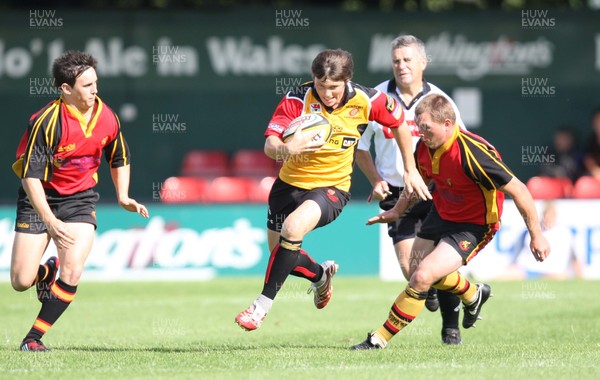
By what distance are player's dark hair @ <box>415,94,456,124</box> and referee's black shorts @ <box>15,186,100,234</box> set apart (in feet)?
8.88

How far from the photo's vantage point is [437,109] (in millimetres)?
7914

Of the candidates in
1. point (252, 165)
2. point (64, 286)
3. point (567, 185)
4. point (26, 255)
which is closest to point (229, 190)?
point (252, 165)

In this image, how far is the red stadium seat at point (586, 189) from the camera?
1641 centimetres

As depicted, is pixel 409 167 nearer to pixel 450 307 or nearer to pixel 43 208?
pixel 450 307

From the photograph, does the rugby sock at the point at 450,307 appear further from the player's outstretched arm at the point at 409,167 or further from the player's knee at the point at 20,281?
the player's knee at the point at 20,281

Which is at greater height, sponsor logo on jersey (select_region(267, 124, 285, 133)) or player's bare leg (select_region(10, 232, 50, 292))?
sponsor logo on jersey (select_region(267, 124, 285, 133))

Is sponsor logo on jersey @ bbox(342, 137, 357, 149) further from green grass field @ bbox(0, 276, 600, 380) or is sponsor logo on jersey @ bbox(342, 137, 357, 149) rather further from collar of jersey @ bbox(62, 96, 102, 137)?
collar of jersey @ bbox(62, 96, 102, 137)

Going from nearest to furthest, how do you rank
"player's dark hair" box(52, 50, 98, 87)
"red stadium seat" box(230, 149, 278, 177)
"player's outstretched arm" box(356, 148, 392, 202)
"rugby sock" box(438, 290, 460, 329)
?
"player's dark hair" box(52, 50, 98, 87), "player's outstretched arm" box(356, 148, 392, 202), "rugby sock" box(438, 290, 460, 329), "red stadium seat" box(230, 149, 278, 177)

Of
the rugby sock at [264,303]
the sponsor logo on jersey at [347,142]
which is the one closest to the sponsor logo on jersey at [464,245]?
the sponsor logo on jersey at [347,142]

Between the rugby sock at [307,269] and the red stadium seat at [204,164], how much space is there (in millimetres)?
10370

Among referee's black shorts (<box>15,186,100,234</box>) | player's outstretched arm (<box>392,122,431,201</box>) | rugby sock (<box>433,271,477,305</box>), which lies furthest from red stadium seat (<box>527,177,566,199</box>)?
referee's black shorts (<box>15,186,100,234</box>)

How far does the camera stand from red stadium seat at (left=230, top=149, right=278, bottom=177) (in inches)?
745

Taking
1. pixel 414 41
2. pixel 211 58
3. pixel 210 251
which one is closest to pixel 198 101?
pixel 211 58

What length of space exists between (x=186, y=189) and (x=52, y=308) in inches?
381
